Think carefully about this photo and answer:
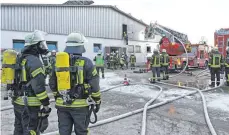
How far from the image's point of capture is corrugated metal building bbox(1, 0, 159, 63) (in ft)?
51.3

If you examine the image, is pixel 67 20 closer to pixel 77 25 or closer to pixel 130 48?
pixel 77 25

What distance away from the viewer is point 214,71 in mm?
9477

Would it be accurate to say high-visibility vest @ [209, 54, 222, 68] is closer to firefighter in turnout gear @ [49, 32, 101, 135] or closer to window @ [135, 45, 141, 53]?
firefighter in turnout gear @ [49, 32, 101, 135]

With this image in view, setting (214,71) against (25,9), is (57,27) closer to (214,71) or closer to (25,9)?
(25,9)

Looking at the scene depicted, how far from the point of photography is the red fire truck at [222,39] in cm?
1348

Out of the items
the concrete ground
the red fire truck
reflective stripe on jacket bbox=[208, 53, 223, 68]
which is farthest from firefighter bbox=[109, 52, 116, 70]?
the concrete ground

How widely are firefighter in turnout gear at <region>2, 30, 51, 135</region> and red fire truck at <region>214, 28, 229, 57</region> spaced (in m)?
12.6

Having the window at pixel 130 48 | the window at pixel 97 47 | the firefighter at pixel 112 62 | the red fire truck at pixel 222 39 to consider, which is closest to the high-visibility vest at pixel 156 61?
the red fire truck at pixel 222 39

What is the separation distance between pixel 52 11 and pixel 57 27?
4.09ft

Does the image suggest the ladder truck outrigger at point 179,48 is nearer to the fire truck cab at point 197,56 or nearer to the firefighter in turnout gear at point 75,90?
the fire truck cab at point 197,56

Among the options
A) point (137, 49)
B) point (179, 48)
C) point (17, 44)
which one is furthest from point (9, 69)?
point (137, 49)

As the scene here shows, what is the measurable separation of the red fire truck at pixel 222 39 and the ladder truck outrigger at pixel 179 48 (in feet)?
6.68

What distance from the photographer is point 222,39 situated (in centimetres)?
1363

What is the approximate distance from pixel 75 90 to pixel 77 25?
17580 millimetres
